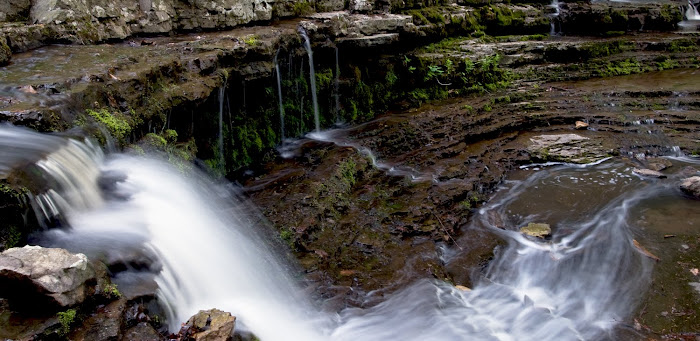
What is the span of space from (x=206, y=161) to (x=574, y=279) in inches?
205

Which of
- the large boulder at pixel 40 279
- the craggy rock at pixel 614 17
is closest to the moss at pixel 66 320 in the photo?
the large boulder at pixel 40 279

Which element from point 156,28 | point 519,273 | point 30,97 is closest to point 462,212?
point 519,273

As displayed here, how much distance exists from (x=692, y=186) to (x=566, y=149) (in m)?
1.95

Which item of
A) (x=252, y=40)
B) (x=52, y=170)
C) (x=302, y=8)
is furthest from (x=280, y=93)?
(x=52, y=170)

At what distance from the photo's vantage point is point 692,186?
20.7ft

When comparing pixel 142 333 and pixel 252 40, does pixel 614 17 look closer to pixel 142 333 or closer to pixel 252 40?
pixel 252 40

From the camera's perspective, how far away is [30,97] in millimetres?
4527

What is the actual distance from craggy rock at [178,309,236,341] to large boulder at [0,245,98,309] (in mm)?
730

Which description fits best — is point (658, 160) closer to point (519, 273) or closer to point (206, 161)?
point (519, 273)

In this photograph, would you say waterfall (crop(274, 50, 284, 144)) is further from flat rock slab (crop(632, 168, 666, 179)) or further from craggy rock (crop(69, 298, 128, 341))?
flat rock slab (crop(632, 168, 666, 179))

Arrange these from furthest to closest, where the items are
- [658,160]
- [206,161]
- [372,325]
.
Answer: [658,160] → [206,161] → [372,325]

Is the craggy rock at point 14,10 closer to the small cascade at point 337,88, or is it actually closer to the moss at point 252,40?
the moss at point 252,40

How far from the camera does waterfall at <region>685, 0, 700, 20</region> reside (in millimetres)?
14586

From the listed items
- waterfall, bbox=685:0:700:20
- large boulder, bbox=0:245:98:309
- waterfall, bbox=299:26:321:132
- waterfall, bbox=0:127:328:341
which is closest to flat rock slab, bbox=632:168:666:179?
waterfall, bbox=299:26:321:132
